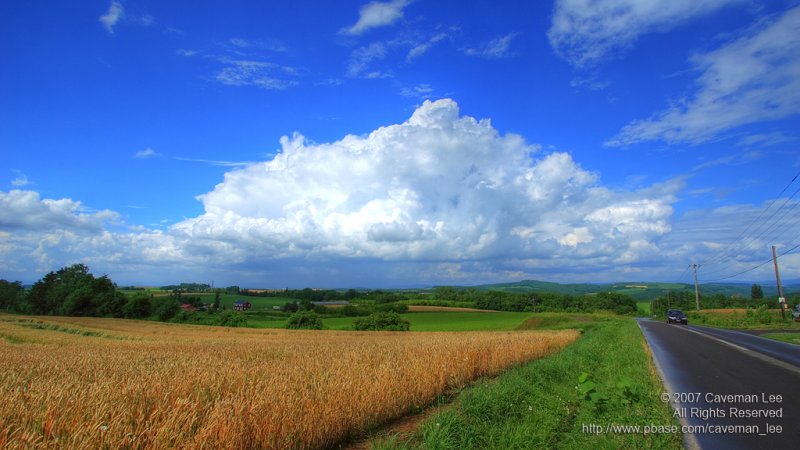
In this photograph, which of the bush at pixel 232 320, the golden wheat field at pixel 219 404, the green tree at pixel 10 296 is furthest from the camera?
the green tree at pixel 10 296

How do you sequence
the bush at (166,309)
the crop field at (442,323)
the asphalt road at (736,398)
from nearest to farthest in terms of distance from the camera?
the asphalt road at (736,398) → the crop field at (442,323) → the bush at (166,309)

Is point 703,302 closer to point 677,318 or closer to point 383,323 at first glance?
point 677,318

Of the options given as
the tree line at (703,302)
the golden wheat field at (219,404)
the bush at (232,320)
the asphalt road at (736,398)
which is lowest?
the bush at (232,320)

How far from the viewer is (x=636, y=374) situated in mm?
11500

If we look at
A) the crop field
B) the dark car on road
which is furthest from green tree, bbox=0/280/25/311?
the dark car on road

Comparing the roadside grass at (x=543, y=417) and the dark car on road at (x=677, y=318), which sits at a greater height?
the roadside grass at (x=543, y=417)

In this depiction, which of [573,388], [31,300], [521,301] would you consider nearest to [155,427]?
[573,388]

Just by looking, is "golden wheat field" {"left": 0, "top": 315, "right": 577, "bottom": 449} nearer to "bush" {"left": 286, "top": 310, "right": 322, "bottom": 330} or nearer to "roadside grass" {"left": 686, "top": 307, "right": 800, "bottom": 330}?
"roadside grass" {"left": 686, "top": 307, "right": 800, "bottom": 330}

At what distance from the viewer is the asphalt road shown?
6639 millimetres

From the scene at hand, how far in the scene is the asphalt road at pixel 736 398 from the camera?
664cm

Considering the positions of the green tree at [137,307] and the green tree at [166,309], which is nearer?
the green tree at [166,309]

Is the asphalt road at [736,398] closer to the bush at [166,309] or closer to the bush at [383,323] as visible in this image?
the bush at [383,323]

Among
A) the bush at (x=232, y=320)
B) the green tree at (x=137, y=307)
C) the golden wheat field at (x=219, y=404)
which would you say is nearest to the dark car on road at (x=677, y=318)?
the golden wheat field at (x=219, y=404)

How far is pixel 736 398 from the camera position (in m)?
9.23
